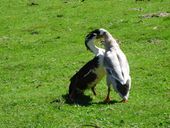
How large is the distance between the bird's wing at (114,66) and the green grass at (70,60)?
0.84 metres

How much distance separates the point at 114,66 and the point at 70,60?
7.86 metres

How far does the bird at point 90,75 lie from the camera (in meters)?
17.7

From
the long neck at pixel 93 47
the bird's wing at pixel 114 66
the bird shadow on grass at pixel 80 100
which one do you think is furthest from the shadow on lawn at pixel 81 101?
the long neck at pixel 93 47

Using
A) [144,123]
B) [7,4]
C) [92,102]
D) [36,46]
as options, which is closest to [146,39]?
[36,46]

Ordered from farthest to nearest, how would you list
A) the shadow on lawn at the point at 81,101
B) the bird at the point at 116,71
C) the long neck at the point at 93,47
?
the long neck at the point at 93,47, the shadow on lawn at the point at 81,101, the bird at the point at 116,71

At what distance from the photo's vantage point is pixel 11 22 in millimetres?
34094

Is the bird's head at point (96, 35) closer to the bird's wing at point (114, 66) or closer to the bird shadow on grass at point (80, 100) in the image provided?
the bird's wing at point (114, 66)

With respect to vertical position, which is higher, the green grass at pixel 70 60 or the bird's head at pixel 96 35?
the bird's head at pixel 96 35

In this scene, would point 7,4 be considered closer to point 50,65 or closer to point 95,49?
point 50,65

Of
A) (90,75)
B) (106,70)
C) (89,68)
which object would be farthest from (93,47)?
(106,70)

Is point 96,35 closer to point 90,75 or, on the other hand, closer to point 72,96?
point 90,75

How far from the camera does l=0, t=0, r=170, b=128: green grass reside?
53.8ft

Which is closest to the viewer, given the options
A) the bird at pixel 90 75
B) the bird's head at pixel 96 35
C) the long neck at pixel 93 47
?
the bird at pixel 90 75

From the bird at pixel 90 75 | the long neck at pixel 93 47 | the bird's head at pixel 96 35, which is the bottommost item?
the bird at pixel 90 75
